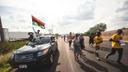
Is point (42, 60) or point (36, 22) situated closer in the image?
point (42, 60)

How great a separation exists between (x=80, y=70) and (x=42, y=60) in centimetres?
190

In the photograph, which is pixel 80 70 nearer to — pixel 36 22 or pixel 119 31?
pixel 119 31

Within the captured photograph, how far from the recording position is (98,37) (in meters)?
10.8

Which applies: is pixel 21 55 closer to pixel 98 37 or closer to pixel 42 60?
pixel 42 60

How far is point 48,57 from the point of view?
28.9 ft

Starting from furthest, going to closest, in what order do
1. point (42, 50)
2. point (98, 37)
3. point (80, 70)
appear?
point (98, 37), point (42, 50), point (80, 70)

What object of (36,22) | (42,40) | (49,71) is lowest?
(49,71)

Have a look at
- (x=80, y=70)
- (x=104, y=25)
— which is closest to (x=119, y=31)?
(x=80, y=70)

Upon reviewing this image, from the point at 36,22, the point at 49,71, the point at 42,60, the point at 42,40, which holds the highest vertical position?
the point at 36,22

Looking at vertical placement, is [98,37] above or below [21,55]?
above

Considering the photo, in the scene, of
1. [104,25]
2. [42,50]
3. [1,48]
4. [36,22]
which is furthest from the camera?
[104,25]

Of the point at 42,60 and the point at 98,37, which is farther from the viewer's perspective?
the point at 98,37

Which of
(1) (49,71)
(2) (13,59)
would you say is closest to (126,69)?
(1) (49,71)

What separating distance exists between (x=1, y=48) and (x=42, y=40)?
31.8 feet
